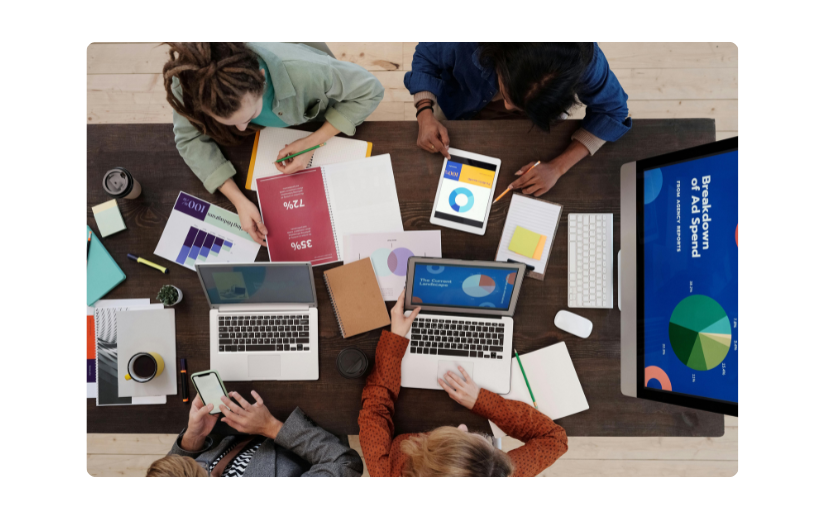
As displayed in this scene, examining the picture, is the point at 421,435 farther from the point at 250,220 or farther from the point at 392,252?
the point at 250,220

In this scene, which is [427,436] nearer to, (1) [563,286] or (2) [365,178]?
(1) [563,286]

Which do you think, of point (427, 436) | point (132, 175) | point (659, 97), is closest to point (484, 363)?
point (427, 436)

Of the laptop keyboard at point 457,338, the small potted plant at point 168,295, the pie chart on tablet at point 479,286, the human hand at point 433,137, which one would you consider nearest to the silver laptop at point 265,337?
the small potted plant at point 168,295

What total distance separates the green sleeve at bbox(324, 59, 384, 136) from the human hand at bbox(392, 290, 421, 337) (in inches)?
21.9

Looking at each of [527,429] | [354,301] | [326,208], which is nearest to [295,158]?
[326,208]

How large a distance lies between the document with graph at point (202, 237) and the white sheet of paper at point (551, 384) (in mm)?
920

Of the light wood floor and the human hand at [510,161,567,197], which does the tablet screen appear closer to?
the human hand at [510,161,567,197]

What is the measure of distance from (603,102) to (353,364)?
106 cm

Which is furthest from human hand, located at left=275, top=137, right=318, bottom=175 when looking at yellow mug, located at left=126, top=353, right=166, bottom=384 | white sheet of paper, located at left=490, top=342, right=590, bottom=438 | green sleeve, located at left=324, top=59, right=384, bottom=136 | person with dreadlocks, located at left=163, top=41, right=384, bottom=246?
white sheet of paper, located at left=490, top=342, right=590, bottom=438

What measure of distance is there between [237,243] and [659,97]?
2042 mm

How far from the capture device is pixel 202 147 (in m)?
1.22

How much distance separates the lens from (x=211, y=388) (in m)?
1.21

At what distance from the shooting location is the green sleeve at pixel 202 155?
122cm

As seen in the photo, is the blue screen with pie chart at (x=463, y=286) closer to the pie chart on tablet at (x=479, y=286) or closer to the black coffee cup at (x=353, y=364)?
the pie chart on tablet at (x=479, y=286)
